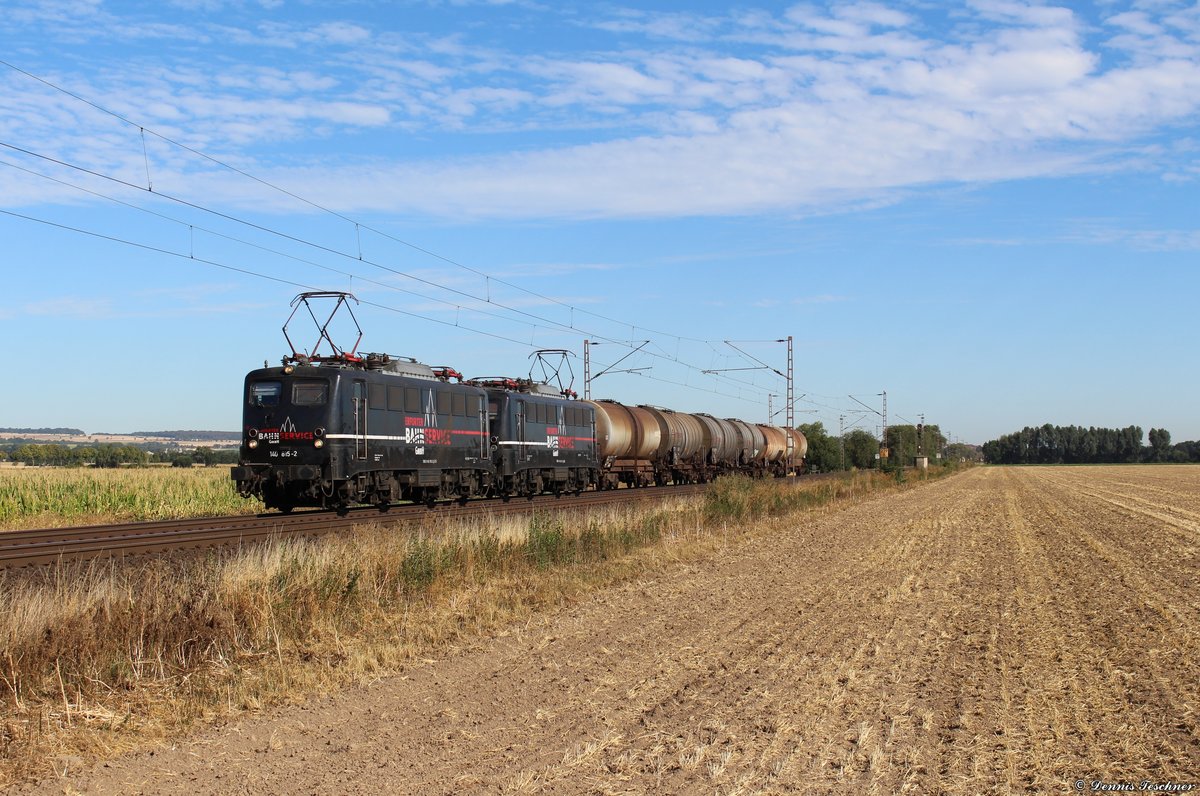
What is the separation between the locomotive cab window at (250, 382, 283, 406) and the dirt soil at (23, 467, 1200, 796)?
41.1 ft

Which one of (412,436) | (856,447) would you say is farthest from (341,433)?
(856,447)

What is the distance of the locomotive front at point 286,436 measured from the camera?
939 inches

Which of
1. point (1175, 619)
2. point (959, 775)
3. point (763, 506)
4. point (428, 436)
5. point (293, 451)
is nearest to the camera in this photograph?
point (959, 775)

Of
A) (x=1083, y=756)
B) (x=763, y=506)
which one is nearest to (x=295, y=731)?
(x=1083, y=756)

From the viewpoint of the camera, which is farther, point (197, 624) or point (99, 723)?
point (197, 624)

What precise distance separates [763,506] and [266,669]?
77.0 ft

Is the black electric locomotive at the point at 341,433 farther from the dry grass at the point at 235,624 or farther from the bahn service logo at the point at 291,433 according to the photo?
the dry grass at the point at 235,624

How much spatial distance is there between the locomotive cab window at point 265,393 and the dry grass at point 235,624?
810cm

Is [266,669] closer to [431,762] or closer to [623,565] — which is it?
[431,762]

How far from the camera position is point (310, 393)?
2427 cm

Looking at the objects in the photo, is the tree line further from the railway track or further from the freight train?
the railway track

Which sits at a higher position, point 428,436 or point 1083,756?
point 428,436

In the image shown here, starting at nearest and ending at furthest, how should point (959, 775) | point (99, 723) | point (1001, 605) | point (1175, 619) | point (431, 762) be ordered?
point (959, 775) → point (431, 762) → point (99, 723) → point (1175, 619) → point (1001, 605)

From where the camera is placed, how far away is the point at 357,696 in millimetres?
9016
